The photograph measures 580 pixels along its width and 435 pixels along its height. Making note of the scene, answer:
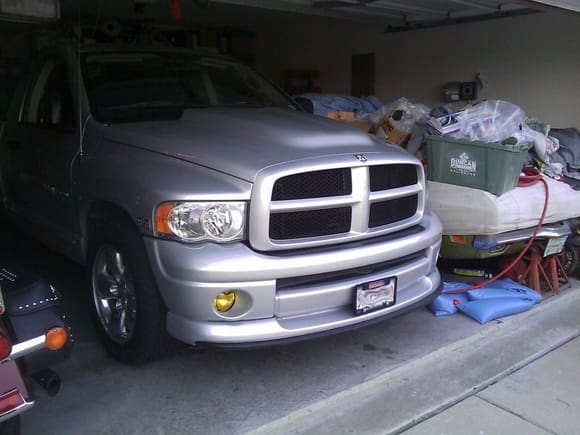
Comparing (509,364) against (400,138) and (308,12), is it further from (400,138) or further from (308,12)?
(308,12)

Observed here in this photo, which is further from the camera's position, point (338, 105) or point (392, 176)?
point (338, 105)

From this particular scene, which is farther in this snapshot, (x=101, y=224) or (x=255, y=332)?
(x=101, y=224)

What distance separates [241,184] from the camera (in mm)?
3002

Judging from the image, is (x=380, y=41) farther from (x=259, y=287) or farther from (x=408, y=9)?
(x=259, y=287)

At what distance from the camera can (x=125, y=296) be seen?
3461 mm

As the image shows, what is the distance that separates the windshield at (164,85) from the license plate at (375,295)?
1.75 metres

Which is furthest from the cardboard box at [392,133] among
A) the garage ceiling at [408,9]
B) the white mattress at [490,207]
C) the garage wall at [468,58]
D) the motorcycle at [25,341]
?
the motorcycle at [25,341]

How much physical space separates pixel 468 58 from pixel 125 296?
6.08 metres

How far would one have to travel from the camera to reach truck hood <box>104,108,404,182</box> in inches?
125

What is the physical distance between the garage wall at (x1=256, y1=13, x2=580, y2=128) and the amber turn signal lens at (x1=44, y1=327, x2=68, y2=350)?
543cm

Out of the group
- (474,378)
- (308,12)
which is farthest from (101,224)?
(308,12)

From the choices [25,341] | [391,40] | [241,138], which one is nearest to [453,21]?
[391,40]

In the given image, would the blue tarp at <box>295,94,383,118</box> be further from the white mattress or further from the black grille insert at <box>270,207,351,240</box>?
the black grille insert at <box>270,207,351,240</box>

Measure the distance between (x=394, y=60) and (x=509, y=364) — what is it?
599cm
